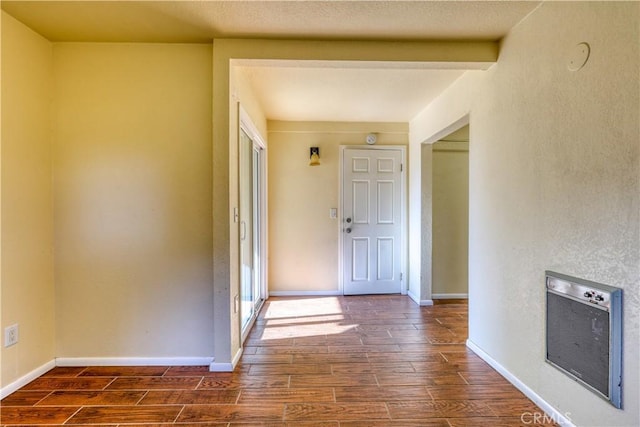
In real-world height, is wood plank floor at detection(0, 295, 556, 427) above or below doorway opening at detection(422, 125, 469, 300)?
below

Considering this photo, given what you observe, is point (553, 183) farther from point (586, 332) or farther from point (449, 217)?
point (449, 217)

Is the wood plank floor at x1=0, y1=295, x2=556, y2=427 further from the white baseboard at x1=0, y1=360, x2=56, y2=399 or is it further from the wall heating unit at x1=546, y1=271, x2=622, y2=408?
the wall heating unit at x1=546, y1=271, x2=622, y2=408

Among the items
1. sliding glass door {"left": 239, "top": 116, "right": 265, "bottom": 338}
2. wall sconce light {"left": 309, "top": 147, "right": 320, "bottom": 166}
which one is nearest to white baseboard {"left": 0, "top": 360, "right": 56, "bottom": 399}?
sliding glass door {"left": 239, "top": 116, "right": 265, "bottom": 338}

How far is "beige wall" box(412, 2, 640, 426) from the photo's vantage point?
4.44ft

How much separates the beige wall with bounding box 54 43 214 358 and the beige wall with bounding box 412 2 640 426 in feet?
6.68

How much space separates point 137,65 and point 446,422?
300cm

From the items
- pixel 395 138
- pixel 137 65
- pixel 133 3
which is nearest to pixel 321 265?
pixel 395 138

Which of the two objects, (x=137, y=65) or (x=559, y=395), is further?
(x=137, y=65)

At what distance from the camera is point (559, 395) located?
5.59 ft

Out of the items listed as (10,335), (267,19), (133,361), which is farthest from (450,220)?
(10,335)

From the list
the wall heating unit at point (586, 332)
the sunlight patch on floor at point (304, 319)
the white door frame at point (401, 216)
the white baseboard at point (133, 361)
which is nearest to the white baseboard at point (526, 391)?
the wall heating unit at point (586, 332)

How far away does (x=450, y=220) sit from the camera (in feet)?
13.4

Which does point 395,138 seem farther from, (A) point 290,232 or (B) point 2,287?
(B) point 2,287

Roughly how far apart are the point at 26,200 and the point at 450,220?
408cm
